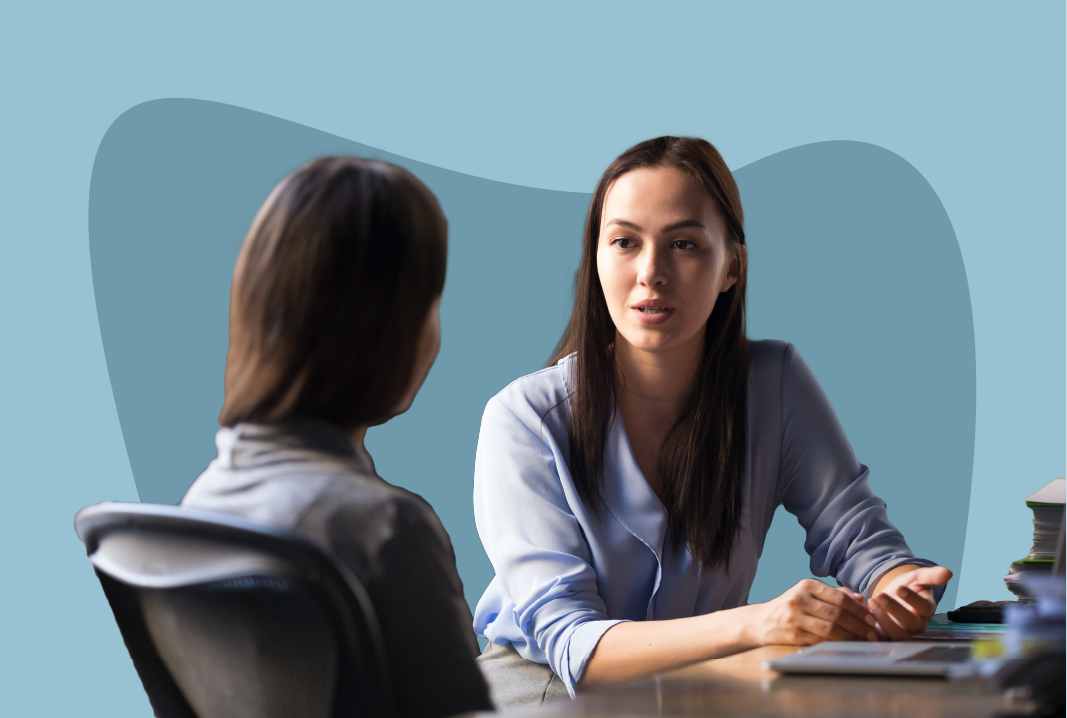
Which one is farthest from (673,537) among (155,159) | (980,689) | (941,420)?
(155,159)

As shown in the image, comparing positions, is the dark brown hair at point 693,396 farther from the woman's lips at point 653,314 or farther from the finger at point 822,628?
the finger at point 822,628

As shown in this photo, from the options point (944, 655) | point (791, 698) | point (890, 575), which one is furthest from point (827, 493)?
point (791, 698)

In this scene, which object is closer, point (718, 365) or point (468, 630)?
point (468, 630)

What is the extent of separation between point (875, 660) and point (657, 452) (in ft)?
2.52

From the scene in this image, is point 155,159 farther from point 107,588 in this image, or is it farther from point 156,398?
point 107,588

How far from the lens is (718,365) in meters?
1.59

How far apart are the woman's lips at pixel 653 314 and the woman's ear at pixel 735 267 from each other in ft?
0.54

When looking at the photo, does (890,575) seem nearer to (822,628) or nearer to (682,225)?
(822,628)

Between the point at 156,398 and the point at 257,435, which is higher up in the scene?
the point at 257,435

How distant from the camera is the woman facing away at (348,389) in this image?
0.63 metres

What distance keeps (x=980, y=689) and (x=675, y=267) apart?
2.99 ft

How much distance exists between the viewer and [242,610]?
1.94 feet

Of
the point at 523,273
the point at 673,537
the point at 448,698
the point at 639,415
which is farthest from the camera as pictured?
the point at 523,273

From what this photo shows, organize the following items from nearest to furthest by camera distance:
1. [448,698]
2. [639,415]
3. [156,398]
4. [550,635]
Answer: [448,698] → [550,635] → [639,415] → [156,398]
